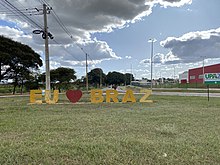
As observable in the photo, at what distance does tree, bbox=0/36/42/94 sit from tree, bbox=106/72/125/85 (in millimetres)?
81433

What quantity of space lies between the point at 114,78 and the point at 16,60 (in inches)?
3401

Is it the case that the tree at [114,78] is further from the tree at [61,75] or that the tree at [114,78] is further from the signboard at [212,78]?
the signboard at [212,78]

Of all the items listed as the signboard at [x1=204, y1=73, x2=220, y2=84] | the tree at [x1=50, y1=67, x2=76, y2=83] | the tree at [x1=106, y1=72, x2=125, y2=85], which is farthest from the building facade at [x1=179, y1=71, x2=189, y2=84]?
the signboard at [x1=204, y1=73, x2=220, y2=84]

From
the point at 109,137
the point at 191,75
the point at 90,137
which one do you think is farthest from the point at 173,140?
the point at 191,75

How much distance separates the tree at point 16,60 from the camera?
117 ft

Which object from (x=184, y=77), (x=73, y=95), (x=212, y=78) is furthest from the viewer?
(x=184, y=77)

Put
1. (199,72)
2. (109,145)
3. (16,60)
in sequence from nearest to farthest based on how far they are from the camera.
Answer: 1. (109,145)
2. (16,60)
3. (199,72)

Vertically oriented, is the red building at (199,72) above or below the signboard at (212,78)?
above

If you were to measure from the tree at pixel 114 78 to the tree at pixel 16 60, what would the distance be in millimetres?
81433

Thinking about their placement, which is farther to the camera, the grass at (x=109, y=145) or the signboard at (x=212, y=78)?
the signboard at (x=212, y=78)

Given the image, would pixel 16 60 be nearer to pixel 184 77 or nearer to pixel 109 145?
pixel 109 145

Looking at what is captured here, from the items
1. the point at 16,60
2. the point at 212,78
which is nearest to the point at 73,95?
the point at 212,78

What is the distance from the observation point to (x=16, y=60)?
3806 centimetres

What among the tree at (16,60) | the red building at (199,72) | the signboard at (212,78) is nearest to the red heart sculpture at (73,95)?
the signboard at (212,78)
